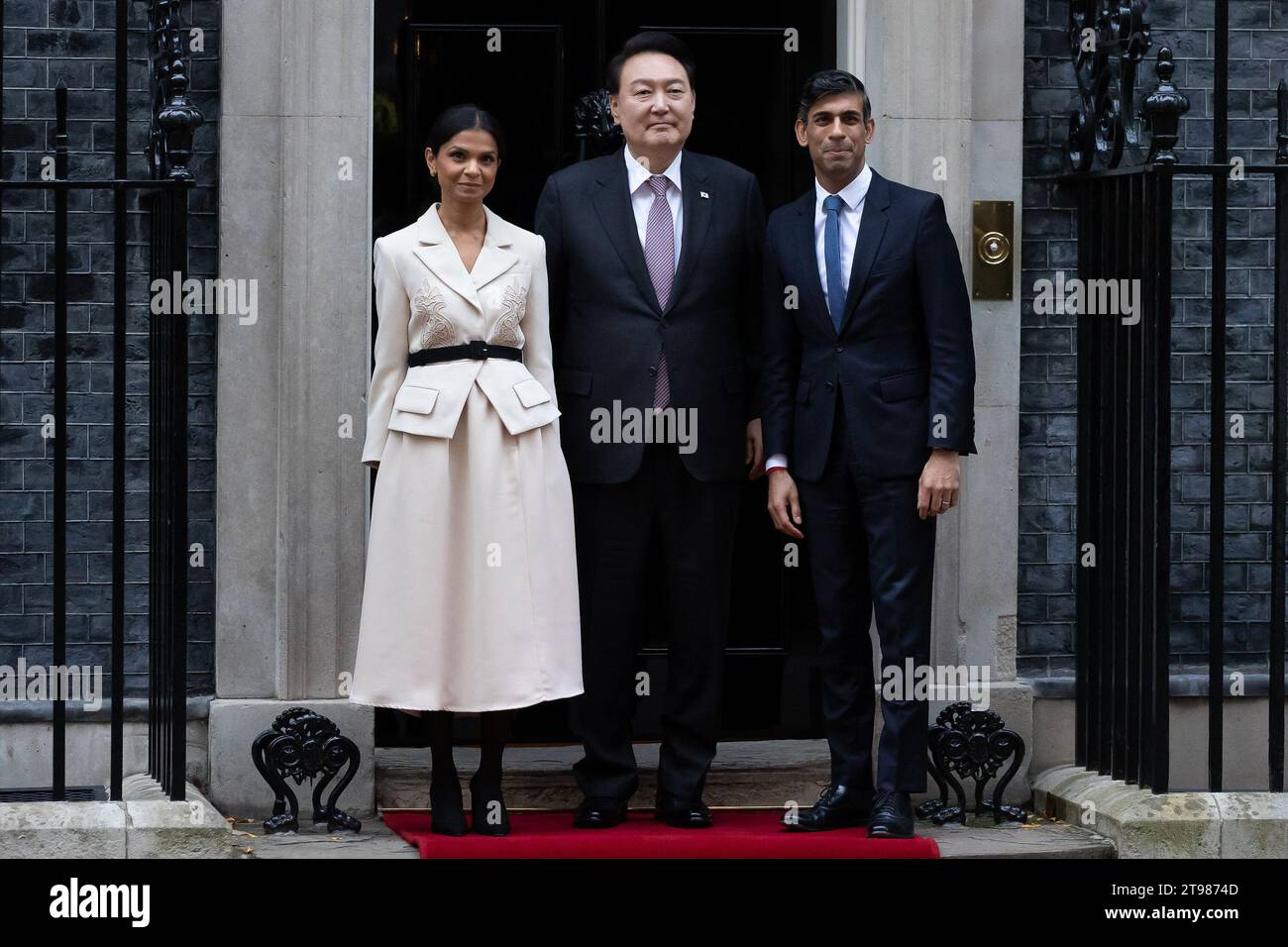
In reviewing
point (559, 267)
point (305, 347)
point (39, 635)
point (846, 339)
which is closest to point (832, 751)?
point (846, 339)

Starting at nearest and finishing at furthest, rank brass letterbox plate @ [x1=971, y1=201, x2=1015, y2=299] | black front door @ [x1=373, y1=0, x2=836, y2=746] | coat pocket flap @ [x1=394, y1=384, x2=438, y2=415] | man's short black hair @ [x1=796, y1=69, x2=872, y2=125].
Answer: coat pocket flap @ [x1=394, y1=384, x2=438, y2=415]
man's short black hair @ [x1=796, y1=69, x2=872, y2=125]
brass letterbox plate @ [x1=971, y1=201, x2=1015, y2=299]
black front door @ [x1=373, y1=0, x2=836, y2=746]

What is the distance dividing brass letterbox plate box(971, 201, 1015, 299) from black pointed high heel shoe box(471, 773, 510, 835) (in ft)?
8.27

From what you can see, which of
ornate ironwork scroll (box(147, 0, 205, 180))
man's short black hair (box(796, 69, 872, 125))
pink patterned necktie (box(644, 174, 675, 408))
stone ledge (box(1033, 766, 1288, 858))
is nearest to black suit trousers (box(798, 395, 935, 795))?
pink patterned necktie (box(644, 174, 675, 408))

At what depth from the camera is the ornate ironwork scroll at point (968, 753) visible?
6965 millimetres

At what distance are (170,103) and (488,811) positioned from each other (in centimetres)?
248

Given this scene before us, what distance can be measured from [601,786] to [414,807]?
841 mm

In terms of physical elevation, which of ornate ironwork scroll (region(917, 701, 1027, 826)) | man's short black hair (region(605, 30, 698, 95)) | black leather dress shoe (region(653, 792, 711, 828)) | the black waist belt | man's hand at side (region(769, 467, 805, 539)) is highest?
man's short black hair (region(605, 30, 698, 95))

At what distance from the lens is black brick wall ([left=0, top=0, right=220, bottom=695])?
22.9 feet

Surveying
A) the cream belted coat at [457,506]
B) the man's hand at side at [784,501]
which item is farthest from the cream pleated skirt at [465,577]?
the man's hand at side at [784,501]

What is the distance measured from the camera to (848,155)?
643 centimetres

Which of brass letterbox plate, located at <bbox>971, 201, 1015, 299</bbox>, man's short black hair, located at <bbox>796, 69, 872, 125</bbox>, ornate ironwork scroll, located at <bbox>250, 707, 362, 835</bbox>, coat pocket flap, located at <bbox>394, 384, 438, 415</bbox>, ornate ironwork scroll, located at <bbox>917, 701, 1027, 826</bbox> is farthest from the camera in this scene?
brass letterbox plate, located at <bbox>971, 201, 1015, 299</bbox>

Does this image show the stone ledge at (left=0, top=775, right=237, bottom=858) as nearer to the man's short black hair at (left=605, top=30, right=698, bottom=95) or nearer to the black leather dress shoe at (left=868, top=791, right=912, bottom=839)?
the black leather dress shoe at (left=868, top=791, right=912, bottom=839)

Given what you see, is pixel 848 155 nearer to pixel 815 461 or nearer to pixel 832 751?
pixel 815 461

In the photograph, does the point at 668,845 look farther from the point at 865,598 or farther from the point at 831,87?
the point at 831,87
